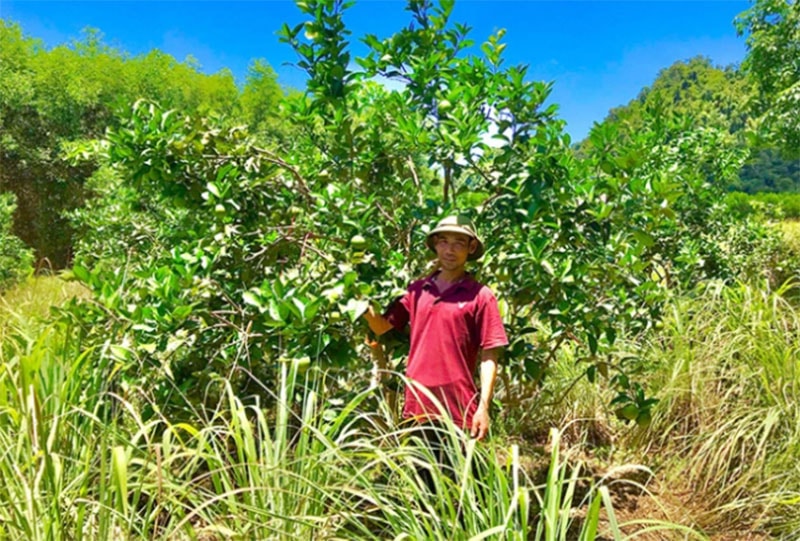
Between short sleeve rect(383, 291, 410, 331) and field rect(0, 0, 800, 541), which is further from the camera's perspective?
short sleeve rect(383, 291, 410, 331)

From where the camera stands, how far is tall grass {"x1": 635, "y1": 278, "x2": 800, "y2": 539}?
248 cm

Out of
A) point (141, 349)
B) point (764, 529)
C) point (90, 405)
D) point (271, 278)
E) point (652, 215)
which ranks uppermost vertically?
point (652, 215)

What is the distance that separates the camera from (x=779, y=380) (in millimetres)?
2824

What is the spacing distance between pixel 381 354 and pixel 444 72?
1.27m

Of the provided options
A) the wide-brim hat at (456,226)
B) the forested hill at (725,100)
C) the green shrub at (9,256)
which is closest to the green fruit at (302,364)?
the wide-brim hat at (456,226)

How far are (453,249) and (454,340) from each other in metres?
0.35

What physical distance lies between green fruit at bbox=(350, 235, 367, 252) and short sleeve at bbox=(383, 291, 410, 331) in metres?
0.26

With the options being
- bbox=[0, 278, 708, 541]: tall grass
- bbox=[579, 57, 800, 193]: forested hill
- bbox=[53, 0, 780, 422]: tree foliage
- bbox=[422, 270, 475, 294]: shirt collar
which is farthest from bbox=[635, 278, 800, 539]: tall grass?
bbox=[579, 57, 800, 193]: forested hill

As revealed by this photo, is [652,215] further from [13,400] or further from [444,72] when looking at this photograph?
[13,400]

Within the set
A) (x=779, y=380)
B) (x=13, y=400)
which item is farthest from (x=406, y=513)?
(x=779, y=380)

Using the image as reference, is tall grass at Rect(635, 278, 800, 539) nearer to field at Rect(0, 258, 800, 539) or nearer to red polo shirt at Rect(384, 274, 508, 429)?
field at Rect(0, 258, 800, 539)

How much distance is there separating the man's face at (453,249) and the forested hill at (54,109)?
28.5 ft

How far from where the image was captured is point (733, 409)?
2.99 metres

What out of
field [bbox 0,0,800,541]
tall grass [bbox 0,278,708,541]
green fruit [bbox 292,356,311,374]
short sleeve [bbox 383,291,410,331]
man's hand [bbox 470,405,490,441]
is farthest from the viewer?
short sleeve [bbox 383,291,410,331]
